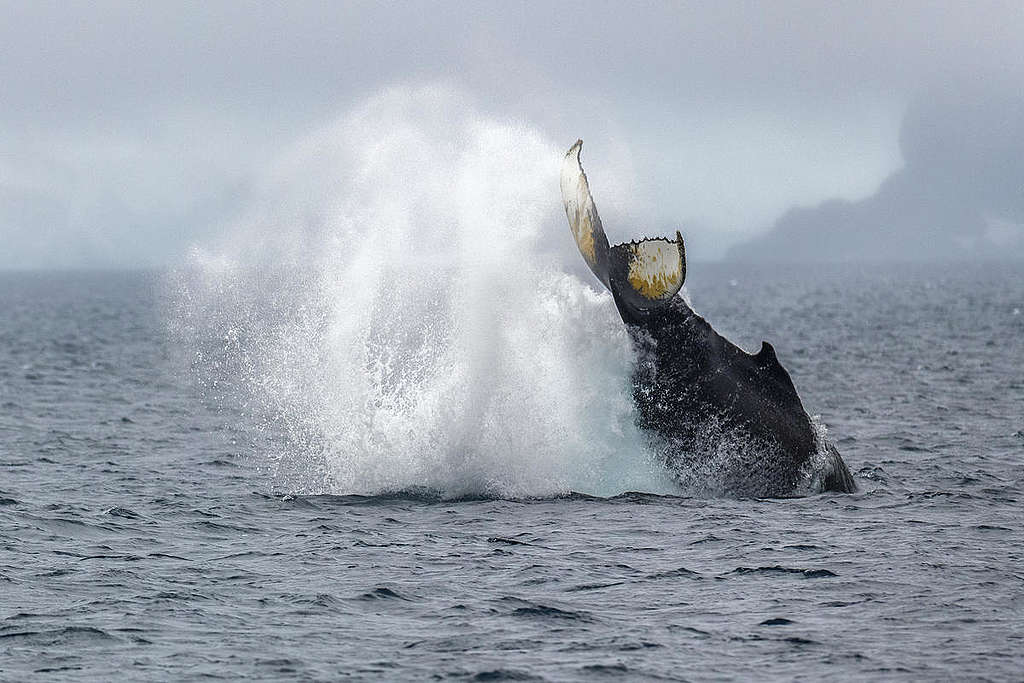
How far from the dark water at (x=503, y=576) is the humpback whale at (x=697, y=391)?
404mm

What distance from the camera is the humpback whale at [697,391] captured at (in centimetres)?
1453

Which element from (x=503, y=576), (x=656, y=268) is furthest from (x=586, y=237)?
(x=503, y=576)

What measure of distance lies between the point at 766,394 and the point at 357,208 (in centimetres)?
697

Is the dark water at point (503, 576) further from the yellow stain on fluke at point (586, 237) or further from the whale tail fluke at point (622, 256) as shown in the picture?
the yellow stain on fluke at point (586, 237)

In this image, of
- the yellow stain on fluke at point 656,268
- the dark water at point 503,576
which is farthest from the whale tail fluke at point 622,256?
the dark water at point 503,576

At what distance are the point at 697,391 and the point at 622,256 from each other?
177 cm

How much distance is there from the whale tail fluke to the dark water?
239cm

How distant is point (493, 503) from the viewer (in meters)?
16.0

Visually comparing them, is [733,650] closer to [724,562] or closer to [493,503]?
[724,562]

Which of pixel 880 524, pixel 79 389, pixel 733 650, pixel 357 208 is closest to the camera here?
pixel 733 650

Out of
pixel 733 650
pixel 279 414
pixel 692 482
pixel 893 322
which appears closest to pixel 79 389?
pixel 279 414

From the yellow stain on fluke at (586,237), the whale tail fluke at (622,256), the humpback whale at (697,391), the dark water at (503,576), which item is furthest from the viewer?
the humpback whale at (697,391)

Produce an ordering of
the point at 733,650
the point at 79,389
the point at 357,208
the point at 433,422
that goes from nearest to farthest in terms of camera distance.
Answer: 1. the point at 733,650
2. the point at 433,422
3. the point at 357,208
4. the point at 79,389

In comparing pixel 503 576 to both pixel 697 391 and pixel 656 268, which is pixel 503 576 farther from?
pixel 656 268
